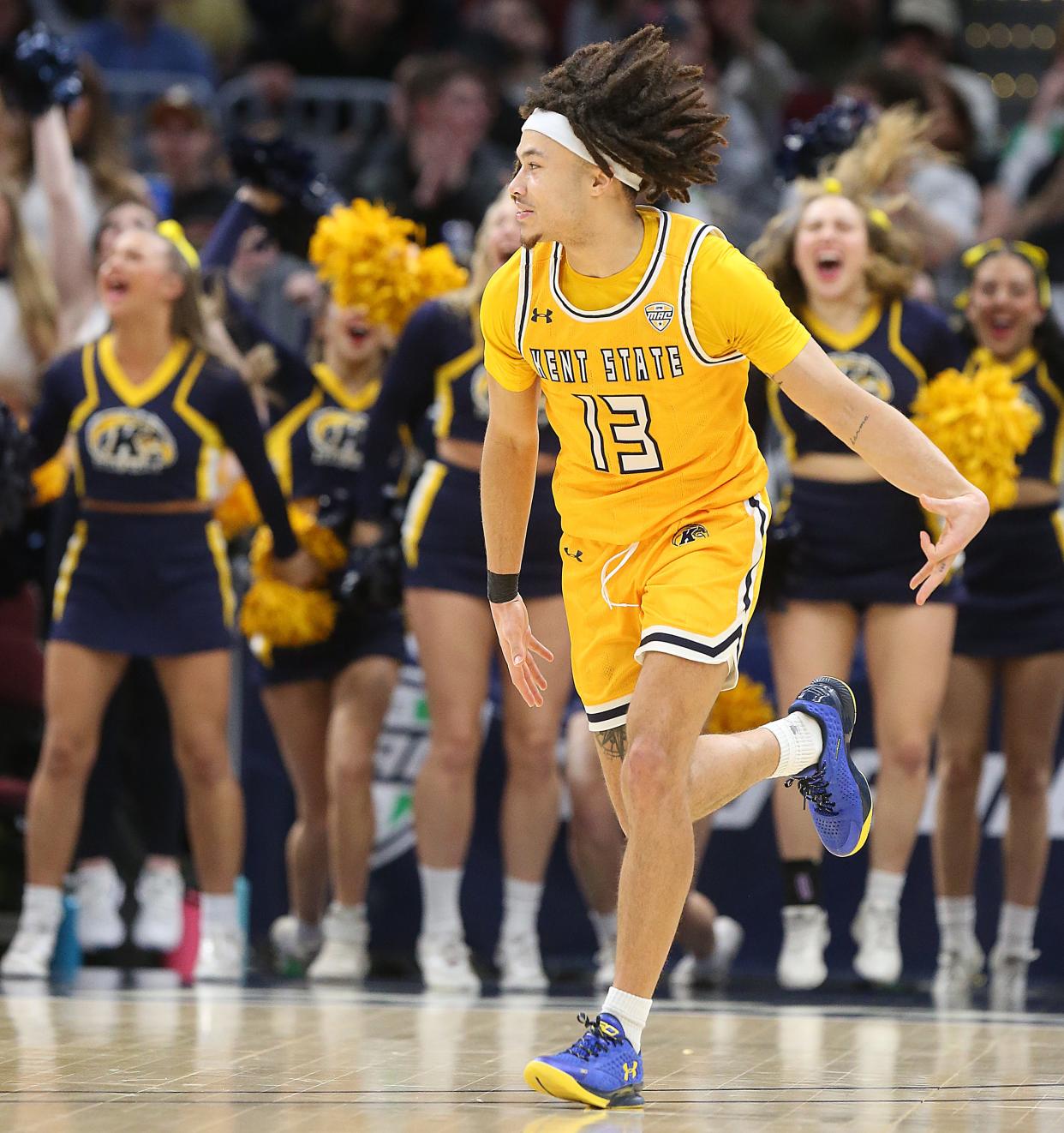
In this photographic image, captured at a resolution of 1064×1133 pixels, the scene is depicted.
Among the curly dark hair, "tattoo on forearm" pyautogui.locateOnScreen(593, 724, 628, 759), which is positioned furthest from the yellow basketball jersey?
"tattoo on forearm" pyautogui.locateOnScreen(593, 724, 628, 759)

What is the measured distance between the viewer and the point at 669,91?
415cm

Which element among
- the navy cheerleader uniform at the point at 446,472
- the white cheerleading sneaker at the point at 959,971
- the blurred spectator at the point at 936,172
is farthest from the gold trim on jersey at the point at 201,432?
the blurred spectator at the point at 936,172

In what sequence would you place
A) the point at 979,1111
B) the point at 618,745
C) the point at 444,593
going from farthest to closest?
1. the point at 444,593
2. the point at 618,745
3. the point at 979,1111

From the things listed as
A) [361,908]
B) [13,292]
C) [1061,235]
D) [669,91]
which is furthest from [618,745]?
[1061,235]

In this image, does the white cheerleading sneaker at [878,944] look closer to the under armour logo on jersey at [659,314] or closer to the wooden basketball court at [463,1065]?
the wooden basketball court at [463,1065]

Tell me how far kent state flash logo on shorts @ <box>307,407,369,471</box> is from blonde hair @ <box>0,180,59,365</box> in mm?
1076

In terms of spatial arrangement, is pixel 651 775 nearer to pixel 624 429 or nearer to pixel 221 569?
pixel 624 429

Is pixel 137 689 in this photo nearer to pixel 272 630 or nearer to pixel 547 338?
pixel 272 630

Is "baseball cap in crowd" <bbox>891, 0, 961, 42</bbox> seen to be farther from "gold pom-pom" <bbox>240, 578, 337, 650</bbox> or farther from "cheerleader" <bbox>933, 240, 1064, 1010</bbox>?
"gold pom-pom" <bbox>240, 578, 337, 650</bbox>

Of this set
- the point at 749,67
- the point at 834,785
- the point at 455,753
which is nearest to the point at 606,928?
the point at 455,753

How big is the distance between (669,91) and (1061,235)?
532cm

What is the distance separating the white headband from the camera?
414 cm

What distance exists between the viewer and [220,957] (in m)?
6.50

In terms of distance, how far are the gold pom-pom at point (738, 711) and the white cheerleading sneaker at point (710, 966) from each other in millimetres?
678
